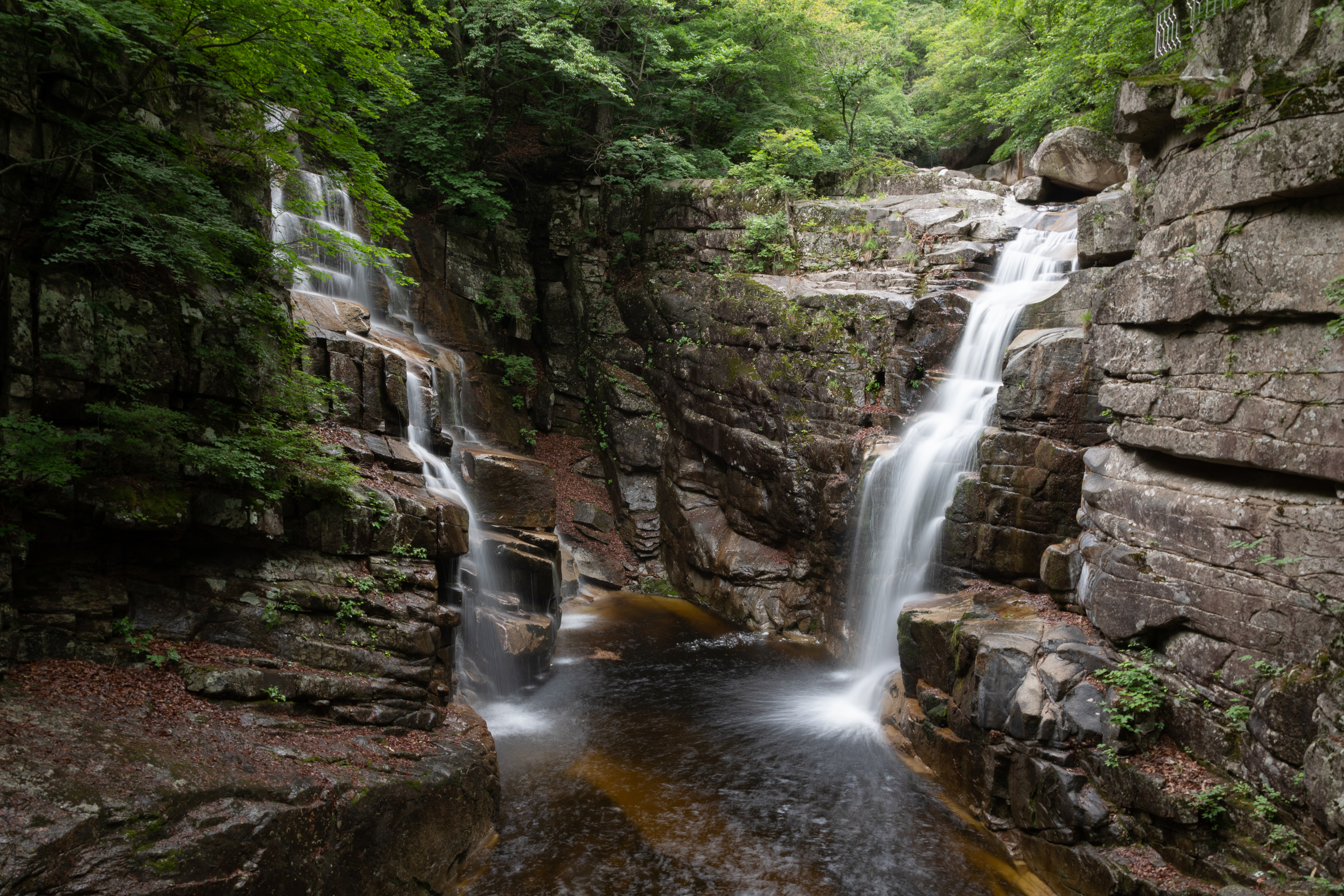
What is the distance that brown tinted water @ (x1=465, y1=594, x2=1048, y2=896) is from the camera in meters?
7.41

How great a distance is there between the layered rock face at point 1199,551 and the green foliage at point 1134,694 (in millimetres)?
26

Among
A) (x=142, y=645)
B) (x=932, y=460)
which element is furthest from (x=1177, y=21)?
(x=142, y=645)

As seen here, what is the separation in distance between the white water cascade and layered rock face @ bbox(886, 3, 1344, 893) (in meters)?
2.19

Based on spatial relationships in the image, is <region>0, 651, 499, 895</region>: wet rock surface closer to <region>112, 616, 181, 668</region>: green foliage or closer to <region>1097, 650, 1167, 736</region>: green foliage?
<region>112, 616, 181, 668</region>: green foliage

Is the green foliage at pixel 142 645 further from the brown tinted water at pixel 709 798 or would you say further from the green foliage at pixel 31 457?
the brown tinted water at pixel 709 798

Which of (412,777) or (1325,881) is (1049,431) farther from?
(412,777)

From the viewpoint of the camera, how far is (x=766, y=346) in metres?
15.5

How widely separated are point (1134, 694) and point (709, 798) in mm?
5049

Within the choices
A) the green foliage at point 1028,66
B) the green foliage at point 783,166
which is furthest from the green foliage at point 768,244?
the green foliage at point 1028,66

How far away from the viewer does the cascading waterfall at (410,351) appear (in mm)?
12039

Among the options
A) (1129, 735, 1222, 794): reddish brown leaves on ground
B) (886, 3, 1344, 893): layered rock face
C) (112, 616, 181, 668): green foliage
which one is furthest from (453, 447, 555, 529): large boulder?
(1129, 735, 1222, 794): reddish brown leaves on ground

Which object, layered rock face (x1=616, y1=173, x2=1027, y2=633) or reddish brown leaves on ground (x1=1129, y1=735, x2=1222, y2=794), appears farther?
layered rock face (x1=616, y1=173, x2=1027, y2=633)

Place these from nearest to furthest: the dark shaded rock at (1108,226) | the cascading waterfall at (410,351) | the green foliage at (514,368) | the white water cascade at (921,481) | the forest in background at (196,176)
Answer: the forest in background at (196,176)
the dark shaded rock at (1108,226)
the white water cascade at (921,481)
the cascading waterfall at (410,351)
the green foliage at (514,368)

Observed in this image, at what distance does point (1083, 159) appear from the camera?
51.3 ft
